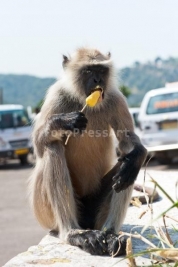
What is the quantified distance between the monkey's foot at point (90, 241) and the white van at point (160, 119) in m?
10.7

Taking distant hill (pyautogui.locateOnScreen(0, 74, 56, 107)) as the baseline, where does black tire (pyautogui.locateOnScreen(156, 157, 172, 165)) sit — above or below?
above

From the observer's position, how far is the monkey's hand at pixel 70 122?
4445mm

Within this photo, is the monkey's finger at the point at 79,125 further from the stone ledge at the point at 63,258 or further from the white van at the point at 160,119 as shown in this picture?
the white van at the point at 160,119

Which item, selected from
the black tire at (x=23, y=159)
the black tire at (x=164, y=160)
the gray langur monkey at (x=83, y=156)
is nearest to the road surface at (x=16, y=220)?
the black tire at (x=164, y=160)

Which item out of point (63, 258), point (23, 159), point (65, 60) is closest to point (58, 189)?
point (63, 258)

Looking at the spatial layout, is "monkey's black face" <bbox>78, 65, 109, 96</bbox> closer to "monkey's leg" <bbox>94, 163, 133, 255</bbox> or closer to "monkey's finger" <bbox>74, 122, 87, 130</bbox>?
"monkey's finger" <bbox>74, 122, 87, 130</bbox>

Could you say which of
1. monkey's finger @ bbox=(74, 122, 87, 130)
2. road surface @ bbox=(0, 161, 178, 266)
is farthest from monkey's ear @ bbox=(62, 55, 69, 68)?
road surface @ bbox=(0, 161, 178, 266)

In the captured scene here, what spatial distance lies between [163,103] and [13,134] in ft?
21.4

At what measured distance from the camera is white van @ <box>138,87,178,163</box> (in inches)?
597

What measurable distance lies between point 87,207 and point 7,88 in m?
191

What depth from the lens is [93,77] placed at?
493 cm

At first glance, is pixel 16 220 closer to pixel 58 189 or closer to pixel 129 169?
pixel 58 189

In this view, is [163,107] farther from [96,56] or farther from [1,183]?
[96,56]

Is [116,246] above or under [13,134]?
above
